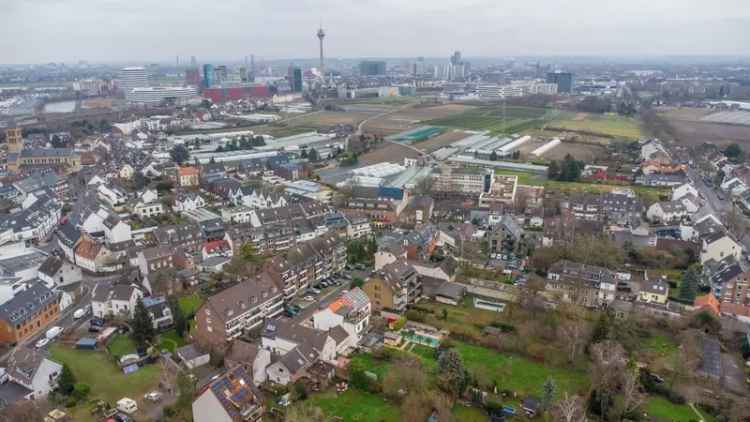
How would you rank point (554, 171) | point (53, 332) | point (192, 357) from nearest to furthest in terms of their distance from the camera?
point (192, 357) < point (53, 332) < point (554, 171)

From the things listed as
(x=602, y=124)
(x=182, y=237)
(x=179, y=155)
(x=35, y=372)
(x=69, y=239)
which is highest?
(x=602, y=124)

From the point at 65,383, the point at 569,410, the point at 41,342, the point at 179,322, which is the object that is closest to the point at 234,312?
the point at 179,322

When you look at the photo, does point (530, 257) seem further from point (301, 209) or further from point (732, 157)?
point (732, 157)

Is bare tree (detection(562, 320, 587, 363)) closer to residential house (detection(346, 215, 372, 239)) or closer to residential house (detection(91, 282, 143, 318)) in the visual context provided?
residential house (detection(346, 215, 372, 239))

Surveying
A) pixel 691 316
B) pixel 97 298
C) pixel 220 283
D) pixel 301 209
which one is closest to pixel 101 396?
pixel 97 298

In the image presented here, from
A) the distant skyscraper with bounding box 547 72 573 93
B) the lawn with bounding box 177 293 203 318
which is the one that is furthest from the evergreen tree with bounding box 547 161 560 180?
the distant skyscraper with bounding box 547 72 573 93

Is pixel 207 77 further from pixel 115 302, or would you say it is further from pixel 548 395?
pixel 548 395

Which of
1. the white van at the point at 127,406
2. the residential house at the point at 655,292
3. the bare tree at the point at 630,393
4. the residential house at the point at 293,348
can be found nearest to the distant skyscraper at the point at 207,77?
the residential house at the point at 293,348

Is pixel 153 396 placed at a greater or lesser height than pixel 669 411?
greater
